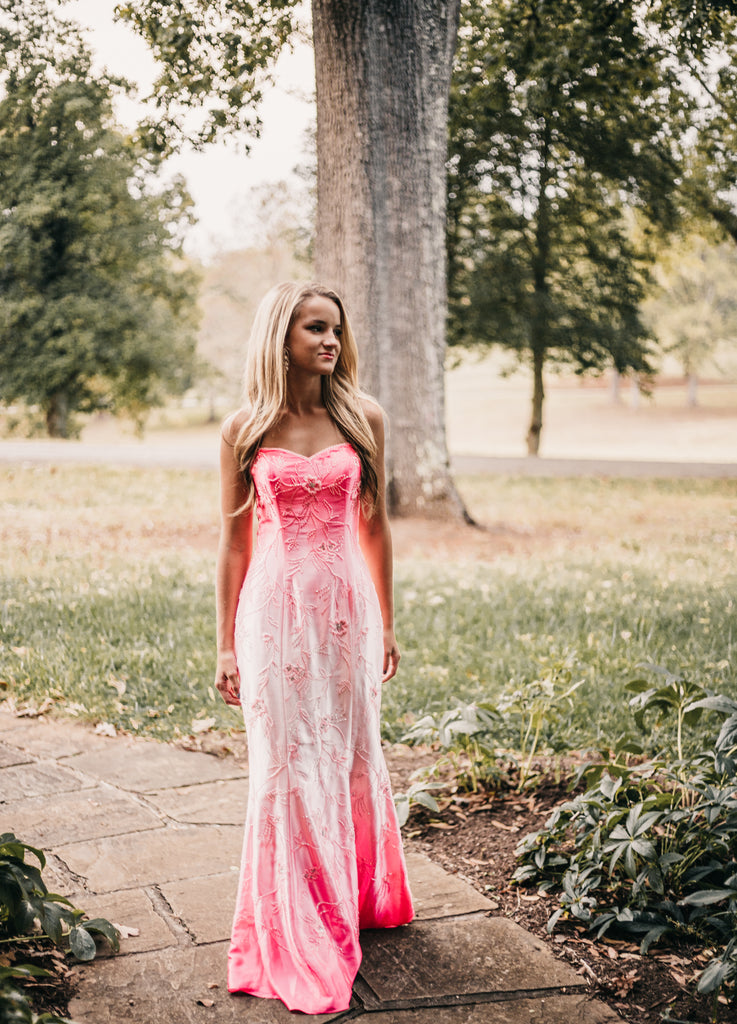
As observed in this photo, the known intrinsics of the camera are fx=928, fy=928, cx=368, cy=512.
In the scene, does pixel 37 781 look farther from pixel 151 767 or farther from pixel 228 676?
pixel 228 676

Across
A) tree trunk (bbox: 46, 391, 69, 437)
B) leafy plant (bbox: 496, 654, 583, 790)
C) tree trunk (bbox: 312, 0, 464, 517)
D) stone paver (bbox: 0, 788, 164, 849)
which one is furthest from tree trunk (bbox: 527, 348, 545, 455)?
stone paver (bbox: 0, 788, 164, 849)

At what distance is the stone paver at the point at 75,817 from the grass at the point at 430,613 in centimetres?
88

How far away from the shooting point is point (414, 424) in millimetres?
10367

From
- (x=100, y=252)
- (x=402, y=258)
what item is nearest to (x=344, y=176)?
(x=402, y=258)

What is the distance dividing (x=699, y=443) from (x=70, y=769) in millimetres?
39584

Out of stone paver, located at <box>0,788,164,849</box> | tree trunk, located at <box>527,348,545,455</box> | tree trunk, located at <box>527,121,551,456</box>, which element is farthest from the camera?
tree trunk, located at <box>527,348,545,455</box>

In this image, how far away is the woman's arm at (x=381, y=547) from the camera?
316 centimetres

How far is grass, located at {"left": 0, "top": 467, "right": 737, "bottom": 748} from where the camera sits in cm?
544

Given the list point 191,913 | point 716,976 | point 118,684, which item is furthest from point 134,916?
point 118,684

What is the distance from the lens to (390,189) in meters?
9.70

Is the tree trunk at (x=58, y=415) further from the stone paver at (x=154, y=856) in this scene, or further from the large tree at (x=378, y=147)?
the stone paver at (x=154, y=856)

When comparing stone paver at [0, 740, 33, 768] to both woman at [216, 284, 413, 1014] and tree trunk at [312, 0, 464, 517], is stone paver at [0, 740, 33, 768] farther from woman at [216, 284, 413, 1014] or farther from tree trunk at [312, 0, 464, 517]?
tree trunk at [312, 0, 464, 517]

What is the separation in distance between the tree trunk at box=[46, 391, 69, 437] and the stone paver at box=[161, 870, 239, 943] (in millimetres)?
22430

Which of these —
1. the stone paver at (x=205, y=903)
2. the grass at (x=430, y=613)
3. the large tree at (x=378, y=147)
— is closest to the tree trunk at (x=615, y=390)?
the grass at (x=430, y=613)
